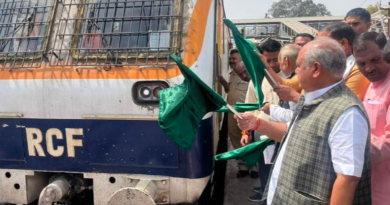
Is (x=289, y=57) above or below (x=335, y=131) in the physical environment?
above

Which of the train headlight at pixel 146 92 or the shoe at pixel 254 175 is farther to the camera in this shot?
the shoe at pixel 254 175

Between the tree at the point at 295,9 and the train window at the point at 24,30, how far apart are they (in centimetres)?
7391

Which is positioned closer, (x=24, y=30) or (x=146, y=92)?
(x=146, y=92)

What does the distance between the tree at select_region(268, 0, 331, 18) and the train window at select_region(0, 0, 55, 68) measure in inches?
2910

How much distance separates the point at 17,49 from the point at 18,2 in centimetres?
48

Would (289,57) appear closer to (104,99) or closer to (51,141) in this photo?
(104,99)

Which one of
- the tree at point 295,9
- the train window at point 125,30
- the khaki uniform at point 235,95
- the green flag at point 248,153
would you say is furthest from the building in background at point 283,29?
the tree at point 295,9

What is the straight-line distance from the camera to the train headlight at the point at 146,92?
2605mm

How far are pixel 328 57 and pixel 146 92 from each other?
1.37 meters

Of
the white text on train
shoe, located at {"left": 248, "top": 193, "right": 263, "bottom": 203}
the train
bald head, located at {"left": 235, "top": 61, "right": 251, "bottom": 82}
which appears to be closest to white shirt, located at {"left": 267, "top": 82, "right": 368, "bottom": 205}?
the train

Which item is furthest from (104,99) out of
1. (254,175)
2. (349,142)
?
(254,175)

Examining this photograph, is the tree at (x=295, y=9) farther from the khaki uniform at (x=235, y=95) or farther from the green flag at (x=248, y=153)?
the green flag at (x=248, y=153)

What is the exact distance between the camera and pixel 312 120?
66.6 inches

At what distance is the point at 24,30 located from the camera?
3.00 meters
